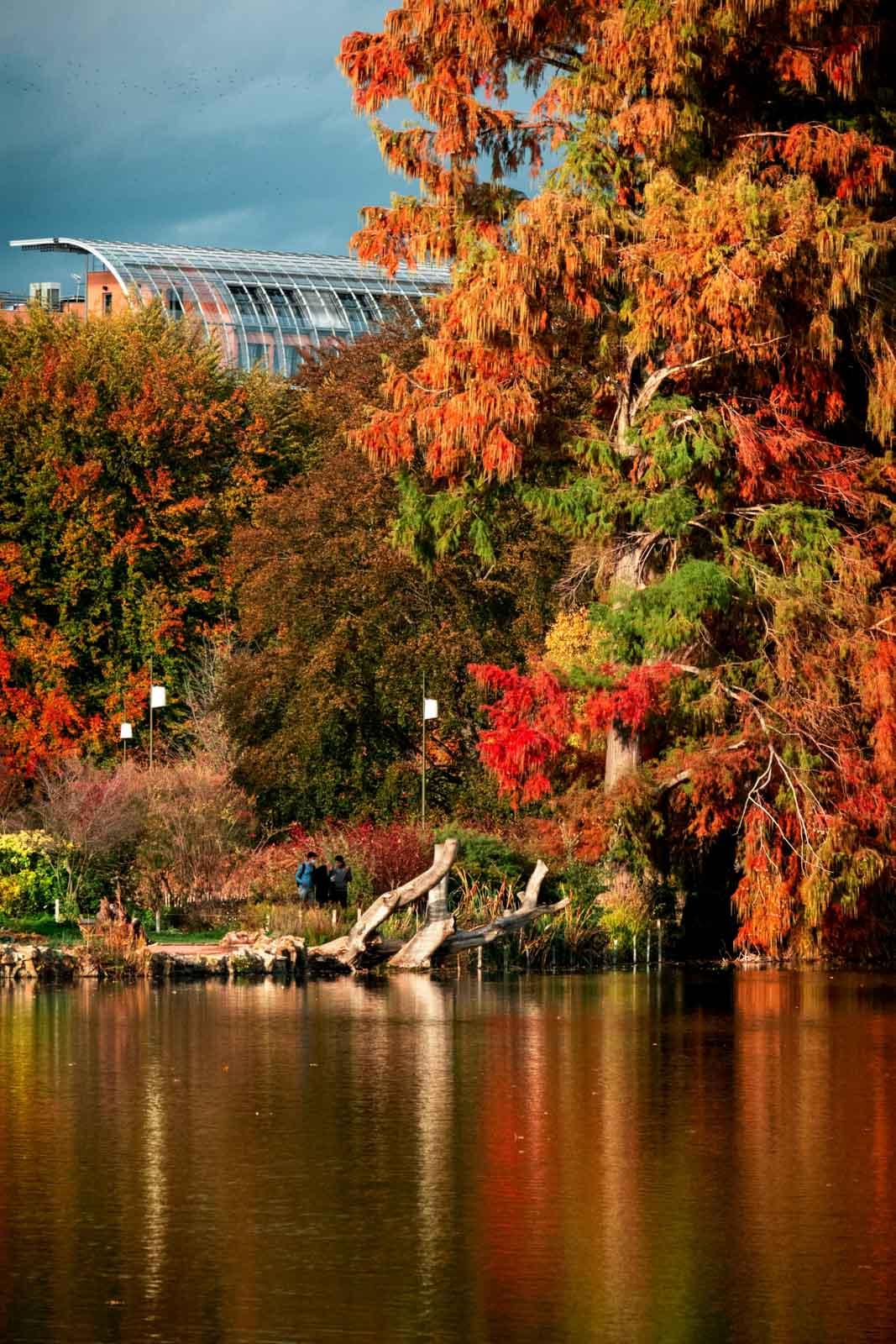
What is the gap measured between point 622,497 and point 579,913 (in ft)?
18.2

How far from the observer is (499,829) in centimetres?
3634

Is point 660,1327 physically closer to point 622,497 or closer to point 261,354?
point 622,497

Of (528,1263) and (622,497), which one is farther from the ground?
(622,497)

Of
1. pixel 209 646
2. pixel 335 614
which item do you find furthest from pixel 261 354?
pixel 335 614

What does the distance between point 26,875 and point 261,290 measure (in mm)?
59819

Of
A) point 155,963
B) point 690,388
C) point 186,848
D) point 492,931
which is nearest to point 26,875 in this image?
point 186,848

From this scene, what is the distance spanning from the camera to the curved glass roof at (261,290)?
86.4m

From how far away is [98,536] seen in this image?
1865 inches

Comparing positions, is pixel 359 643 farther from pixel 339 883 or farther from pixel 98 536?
pixel 339 883

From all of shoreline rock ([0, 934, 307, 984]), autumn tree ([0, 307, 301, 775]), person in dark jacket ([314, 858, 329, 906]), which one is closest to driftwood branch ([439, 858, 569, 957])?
shoreline rock ([0, 934, 307, 984])

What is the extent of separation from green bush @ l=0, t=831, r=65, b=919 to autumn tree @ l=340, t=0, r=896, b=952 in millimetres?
6793

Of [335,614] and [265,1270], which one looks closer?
[265,1270]

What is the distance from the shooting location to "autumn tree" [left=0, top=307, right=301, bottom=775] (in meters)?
46.3

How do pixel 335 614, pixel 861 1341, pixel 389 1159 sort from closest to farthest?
pixel 861 1341 → pixel 389 1159 → pixel 335 614
